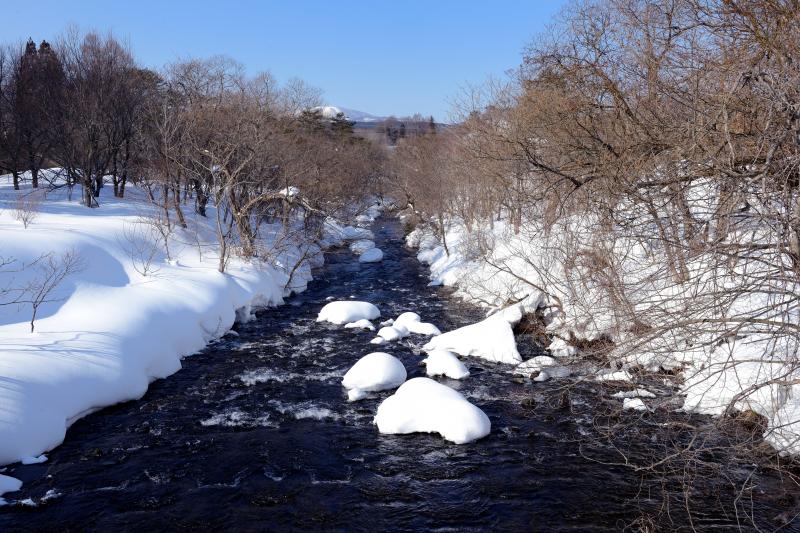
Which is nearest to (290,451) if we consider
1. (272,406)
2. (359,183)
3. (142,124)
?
(272,406)

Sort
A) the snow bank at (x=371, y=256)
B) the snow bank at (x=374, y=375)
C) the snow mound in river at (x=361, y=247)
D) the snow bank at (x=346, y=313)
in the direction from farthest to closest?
the snow mound in river at (x=361, y=247)
the snow bank at (x=371, y=256)
the snow bank at (x=346, y=313)
the snow bank at (x=374, y=375)

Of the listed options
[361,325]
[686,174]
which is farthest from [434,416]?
[361,325]

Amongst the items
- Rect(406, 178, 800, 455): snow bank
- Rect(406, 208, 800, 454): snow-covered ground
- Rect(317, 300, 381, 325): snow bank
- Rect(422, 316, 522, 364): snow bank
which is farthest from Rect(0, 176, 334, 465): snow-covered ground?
Rect(406, 178, 800, 455): snow bank

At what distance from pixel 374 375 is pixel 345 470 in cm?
321

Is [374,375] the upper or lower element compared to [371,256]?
lower

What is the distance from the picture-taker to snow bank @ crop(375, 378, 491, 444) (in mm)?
9734

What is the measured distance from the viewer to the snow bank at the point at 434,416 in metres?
9.73

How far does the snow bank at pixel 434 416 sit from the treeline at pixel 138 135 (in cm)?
1251

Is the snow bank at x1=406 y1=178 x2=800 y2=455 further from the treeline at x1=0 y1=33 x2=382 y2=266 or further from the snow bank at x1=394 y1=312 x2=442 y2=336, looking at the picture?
the treeline at x1=0 y1=33 x2=382 y2=266

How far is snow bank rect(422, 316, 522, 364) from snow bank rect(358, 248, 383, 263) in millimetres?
14428

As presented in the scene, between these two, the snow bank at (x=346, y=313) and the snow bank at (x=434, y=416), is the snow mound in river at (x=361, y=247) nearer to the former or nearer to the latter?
the snow bank at (x=346, y=313)

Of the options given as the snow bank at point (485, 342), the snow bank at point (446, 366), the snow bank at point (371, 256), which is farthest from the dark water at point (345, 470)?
the snow bank at point (371, 256)

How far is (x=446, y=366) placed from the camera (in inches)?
499

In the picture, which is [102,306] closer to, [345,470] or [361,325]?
[361,325]
